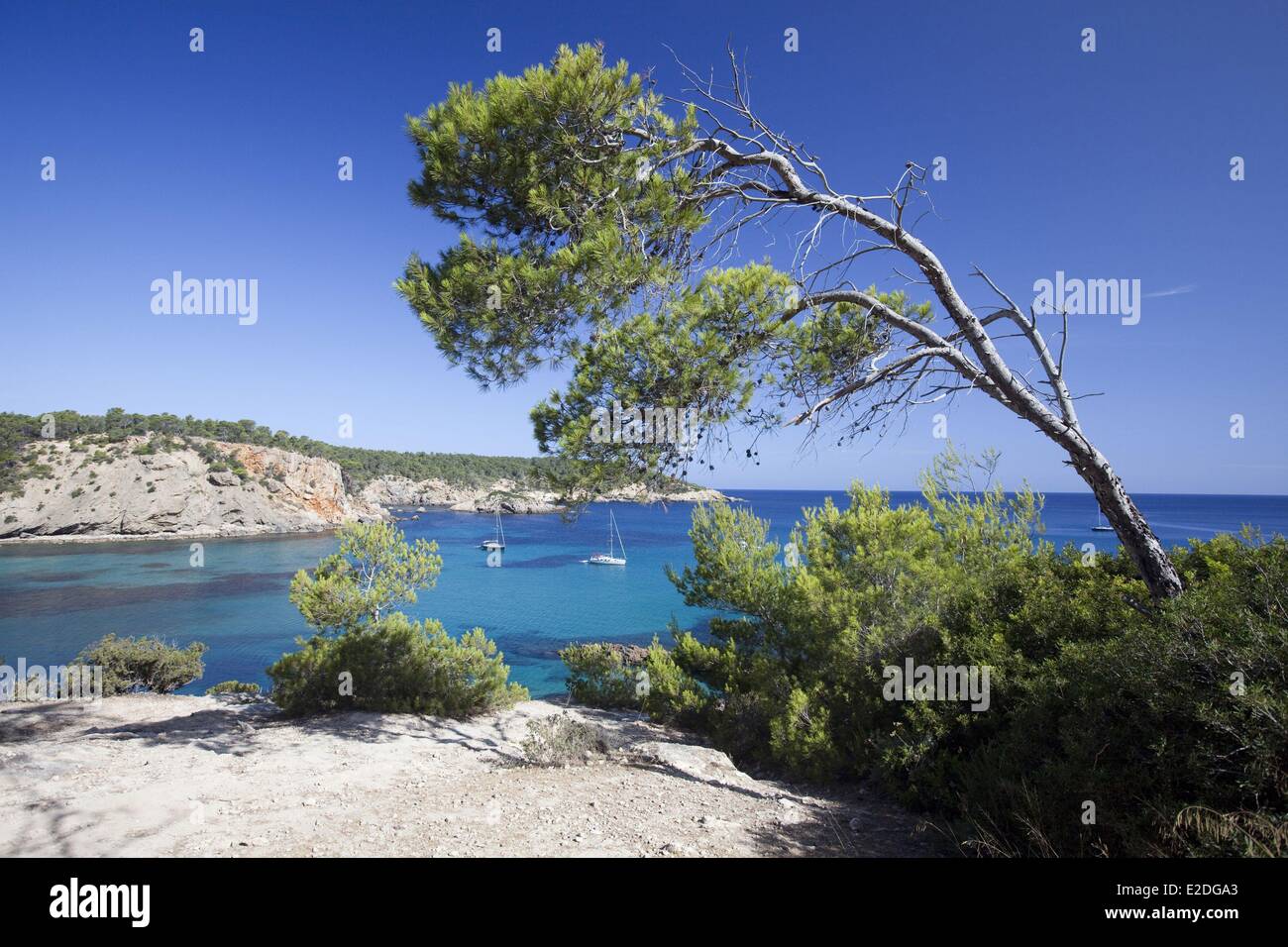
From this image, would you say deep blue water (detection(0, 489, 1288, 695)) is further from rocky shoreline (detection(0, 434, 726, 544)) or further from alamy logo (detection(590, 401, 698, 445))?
alamy logo (detection(590, 401, 698, 445))

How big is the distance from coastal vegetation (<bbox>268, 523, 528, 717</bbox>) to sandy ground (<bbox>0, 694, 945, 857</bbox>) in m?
0.94

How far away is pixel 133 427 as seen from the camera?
62062 mm

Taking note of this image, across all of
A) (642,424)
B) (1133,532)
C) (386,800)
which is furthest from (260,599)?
(1133,532)

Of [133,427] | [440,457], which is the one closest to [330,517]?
[133,427]

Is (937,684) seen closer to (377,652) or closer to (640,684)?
(640,684)

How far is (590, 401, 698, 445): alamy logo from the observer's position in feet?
16.8

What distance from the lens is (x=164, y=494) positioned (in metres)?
57.8

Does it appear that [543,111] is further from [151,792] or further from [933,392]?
[151,792]

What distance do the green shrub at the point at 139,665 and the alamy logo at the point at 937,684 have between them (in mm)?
17148
